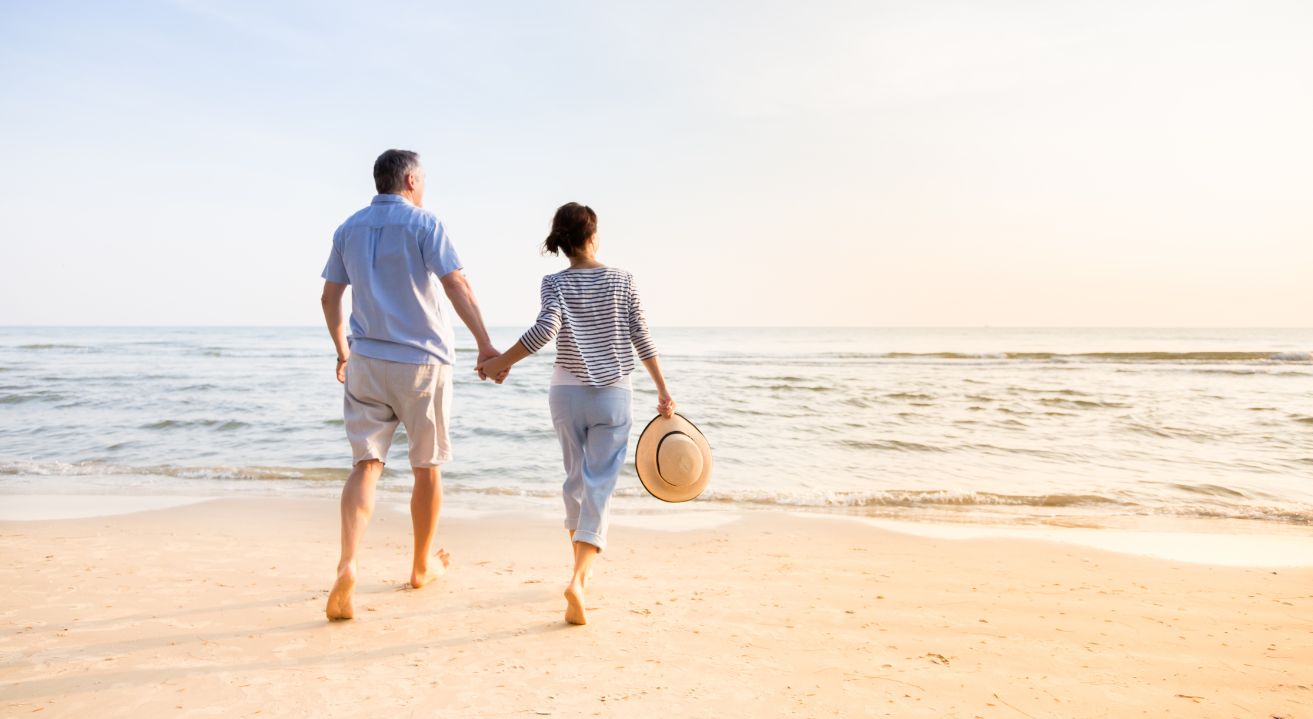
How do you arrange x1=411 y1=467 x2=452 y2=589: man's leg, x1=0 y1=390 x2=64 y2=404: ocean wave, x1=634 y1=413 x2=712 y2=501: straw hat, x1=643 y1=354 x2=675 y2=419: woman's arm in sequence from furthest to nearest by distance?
x1=0 y1=390 x2=64 y2=404: ocean wave, x1=634 y1=413 x2=712 y2=501: straw hat, x1=411 y1=467 x2=452 y2=589: man's leg, x1=643 y1=354 x2=675 y2=419: woman's arm

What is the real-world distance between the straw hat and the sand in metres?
0.52

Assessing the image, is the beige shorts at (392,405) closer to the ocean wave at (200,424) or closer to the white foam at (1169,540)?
the white foam at (1169,540)

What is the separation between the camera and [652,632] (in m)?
3.04

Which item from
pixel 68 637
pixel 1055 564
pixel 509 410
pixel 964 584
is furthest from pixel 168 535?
pixel 509 410

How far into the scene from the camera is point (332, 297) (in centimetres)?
337

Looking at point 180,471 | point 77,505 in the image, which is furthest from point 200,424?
point 77,505

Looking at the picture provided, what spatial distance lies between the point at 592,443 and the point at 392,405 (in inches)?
35.4

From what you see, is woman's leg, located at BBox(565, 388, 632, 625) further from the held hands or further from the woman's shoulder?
the woman's shoulder

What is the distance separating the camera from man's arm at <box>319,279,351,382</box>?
334cm

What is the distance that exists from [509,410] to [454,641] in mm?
8811

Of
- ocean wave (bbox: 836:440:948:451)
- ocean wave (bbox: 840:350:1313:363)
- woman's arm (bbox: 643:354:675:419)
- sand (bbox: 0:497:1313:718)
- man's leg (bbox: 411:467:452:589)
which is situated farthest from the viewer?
ocean wave (bbox: 840:350:1313:363)

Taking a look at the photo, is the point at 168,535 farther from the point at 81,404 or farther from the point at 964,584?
the point at 81,404

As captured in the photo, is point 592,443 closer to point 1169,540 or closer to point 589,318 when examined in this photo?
point 589,318

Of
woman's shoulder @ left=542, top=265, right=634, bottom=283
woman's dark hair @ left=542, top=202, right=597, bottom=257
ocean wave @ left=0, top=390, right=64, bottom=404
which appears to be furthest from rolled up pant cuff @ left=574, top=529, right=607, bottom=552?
ocean wave @ left=0, top=390, right=64, bottom=404
